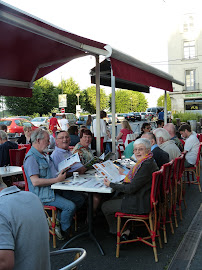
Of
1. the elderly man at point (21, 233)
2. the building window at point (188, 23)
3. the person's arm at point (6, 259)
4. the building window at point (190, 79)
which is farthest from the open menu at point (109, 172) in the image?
the building window at point (188, 23)

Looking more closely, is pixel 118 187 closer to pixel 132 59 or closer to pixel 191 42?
pixel 132 59

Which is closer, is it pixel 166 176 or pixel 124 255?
pixel 124 255

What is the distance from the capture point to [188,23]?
4419 centimetres

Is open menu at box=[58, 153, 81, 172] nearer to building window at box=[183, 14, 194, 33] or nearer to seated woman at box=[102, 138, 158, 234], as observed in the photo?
seated woman at box=[102, 138, 158, 234]

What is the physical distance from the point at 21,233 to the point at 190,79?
45.7 meters

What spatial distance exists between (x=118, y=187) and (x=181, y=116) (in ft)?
65.8

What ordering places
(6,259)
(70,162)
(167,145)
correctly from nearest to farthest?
(6,259)
(70,162)
(167,145)

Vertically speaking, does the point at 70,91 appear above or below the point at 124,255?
above

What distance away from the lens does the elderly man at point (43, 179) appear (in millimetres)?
4000

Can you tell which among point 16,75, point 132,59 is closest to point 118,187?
point 132,59

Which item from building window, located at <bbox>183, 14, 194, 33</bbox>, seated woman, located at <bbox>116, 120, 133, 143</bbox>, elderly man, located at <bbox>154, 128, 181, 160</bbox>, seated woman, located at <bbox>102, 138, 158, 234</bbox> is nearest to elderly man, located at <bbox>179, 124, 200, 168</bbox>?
elderly man, located at <bbox>154, 128, 181, 160</bbox>

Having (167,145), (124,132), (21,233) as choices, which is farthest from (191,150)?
(21,233)

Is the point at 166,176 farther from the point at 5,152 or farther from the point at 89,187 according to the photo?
the point at 5,152

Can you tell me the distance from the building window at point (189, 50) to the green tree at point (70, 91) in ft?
86.3
